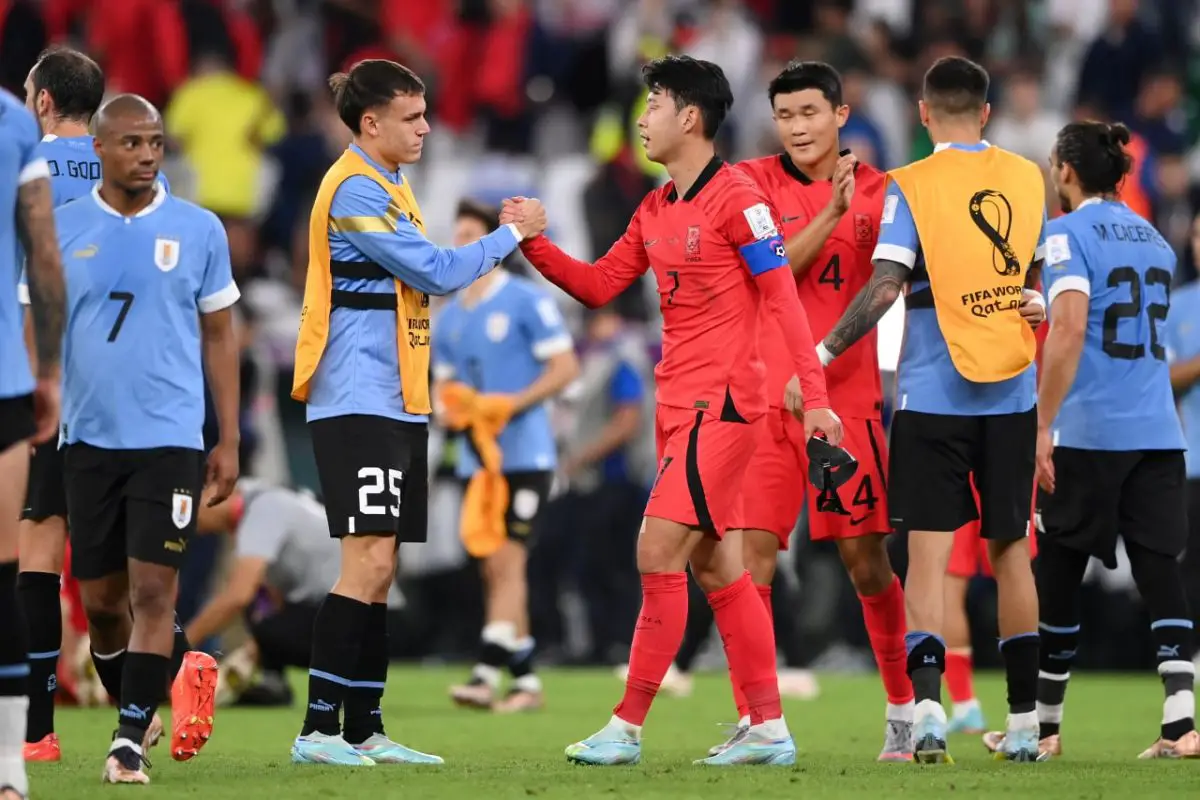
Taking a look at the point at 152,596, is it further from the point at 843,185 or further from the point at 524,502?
the point at 524,502

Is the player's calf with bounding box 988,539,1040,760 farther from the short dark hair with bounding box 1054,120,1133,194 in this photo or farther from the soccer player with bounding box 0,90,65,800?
the soccer player with bounding box 0,90,65,800

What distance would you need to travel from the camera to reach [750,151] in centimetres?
1681

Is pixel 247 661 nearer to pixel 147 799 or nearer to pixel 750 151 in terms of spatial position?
pixel 147 799

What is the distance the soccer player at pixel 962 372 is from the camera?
24.2ft

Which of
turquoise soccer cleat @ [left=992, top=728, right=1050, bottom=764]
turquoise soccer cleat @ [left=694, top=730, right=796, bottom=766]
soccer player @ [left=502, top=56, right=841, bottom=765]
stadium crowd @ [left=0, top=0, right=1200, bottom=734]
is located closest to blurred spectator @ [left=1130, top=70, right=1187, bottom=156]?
stadium crowd @ [left=0, top=0, right=1200, bottom=734]

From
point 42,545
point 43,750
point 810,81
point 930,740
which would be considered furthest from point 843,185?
point 43,750

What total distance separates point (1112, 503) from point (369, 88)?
11.6 ft

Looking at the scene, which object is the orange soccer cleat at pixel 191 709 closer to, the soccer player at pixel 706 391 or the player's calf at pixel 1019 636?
the soccer player at pixel 706 391

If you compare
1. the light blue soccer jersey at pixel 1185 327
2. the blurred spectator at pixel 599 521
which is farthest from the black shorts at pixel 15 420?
the blurred spectator at pixel 599 521

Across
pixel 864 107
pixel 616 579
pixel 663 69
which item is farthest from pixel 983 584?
pixel 663 69

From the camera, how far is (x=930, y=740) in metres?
7.19

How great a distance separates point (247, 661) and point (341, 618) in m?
4.26

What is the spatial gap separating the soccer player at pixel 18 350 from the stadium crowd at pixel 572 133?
782 cm

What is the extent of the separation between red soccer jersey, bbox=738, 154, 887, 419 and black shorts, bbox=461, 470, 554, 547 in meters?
3.78
